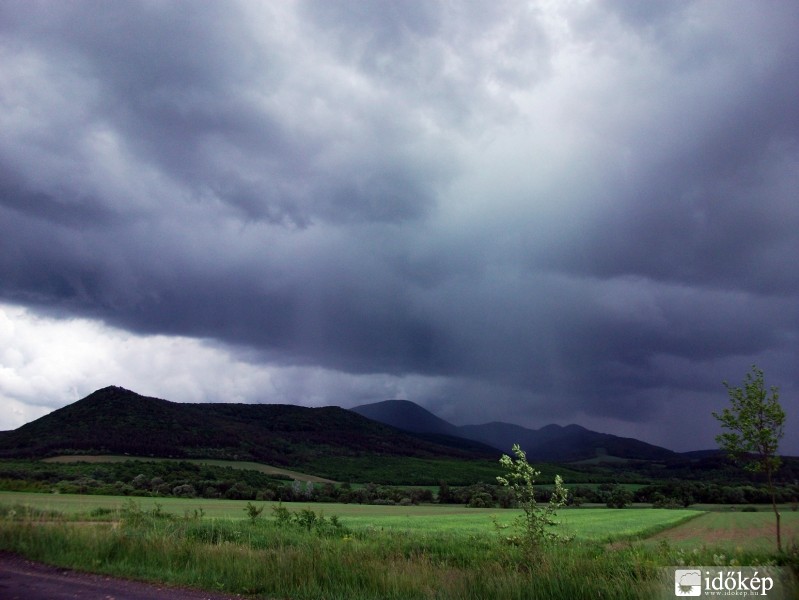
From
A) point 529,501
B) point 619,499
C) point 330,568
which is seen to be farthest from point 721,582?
point 619,499

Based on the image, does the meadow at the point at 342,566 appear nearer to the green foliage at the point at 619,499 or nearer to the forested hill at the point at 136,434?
the green foliage at the point at 619,499

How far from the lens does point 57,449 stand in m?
128

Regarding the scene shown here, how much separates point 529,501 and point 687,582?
4.69 metres

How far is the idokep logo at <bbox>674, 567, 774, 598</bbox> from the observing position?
34.2 ft

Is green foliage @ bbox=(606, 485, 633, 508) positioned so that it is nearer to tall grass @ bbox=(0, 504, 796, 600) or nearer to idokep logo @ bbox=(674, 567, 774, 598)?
tall grass @ bbox=(0, 504, 796, 600)

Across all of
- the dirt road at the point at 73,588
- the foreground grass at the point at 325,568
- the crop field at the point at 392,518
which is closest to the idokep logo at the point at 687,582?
the foreground grass at the point at 325,568

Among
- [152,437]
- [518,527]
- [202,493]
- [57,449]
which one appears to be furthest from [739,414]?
[152,437]

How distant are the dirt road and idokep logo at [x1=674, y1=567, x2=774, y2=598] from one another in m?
9.46

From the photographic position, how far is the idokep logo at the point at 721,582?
34.2 ft

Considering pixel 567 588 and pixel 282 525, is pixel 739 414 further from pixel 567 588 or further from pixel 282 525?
pixel 282 525

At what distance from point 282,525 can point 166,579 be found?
17.3 meters

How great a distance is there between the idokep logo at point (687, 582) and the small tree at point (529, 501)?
357 centimetres

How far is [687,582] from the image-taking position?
36.7ft

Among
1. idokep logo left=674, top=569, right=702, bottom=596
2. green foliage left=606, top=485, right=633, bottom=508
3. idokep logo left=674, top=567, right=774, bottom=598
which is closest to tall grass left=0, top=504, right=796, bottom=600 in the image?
idokep logo left=674, top=569, right=702, bottom=596
